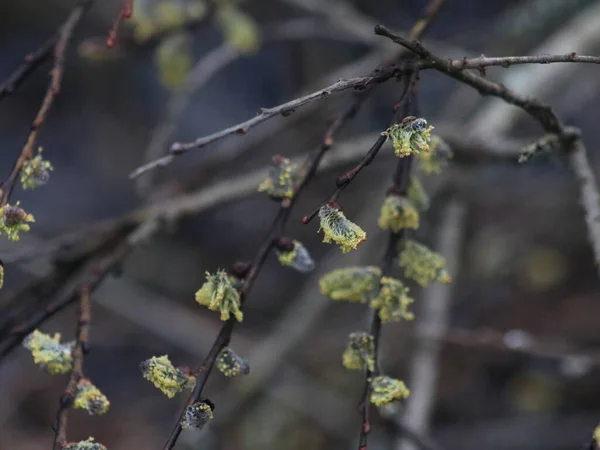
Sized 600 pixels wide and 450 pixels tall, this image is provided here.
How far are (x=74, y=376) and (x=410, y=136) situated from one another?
1.79ft

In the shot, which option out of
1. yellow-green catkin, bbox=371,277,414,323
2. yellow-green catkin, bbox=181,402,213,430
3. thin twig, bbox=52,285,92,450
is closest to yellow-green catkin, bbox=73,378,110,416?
thin twig, bbox=52,285,92,450

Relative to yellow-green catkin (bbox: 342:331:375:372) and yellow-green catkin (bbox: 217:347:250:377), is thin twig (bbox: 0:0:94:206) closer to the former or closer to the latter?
yellow-green catkin (bbox: 217:347:250:377)

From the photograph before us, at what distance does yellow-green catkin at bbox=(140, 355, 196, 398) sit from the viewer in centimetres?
81

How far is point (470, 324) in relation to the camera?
2.63 m

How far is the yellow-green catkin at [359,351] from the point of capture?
0.90 meters

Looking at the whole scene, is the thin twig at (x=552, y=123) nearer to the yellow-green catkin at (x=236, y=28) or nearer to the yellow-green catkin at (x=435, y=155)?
the yellow-green catkin at (x=435, y=155)

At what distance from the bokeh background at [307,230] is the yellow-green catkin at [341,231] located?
673 millimetres

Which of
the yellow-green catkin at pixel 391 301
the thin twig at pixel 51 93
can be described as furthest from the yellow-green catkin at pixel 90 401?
the yellow-green catkin at pixel 391 301

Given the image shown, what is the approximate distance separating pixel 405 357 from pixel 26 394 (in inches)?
62.4

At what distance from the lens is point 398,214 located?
97 cm

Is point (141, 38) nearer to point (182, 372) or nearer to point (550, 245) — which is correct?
point (182, 372)

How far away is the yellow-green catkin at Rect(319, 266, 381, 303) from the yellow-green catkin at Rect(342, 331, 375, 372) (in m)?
0.08

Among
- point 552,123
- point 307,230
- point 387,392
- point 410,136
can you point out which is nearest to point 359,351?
point 387,392

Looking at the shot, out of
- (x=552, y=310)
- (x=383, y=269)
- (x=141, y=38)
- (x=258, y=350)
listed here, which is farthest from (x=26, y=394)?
(x=383, y=269)
